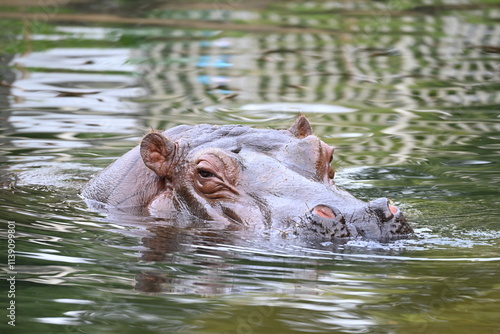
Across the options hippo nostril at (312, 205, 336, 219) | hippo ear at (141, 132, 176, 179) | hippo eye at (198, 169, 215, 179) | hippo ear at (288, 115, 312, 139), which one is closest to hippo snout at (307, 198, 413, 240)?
hippo nostril at (312, 205, 336, 219)

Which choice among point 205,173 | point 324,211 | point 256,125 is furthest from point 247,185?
point 256,125

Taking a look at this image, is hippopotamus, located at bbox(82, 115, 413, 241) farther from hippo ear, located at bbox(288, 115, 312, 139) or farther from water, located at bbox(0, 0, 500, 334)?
water, located at bbox(0, 0, 500, 334)

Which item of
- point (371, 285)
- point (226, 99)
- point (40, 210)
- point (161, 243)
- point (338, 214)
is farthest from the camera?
point (226, 99)

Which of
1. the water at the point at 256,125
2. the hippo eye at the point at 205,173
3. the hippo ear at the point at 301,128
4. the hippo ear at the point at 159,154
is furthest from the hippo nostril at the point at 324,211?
the hippo ear at the point at 301,128

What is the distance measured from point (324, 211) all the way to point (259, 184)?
32.4 inches

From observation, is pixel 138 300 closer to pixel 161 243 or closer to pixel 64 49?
pixel 161 243

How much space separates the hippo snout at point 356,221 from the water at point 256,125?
0.30 feet

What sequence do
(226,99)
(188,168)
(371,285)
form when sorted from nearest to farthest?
(371,285) < (188,168) < (226,99)

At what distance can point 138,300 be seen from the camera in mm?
5816

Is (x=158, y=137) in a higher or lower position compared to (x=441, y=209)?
higher

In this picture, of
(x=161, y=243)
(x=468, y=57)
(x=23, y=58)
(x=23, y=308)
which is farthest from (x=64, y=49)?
(x=23, y=308)

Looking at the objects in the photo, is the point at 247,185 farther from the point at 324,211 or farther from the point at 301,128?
the point at 301,128

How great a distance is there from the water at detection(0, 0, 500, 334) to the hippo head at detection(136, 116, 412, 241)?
0.16m

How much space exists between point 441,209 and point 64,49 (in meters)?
10.6
